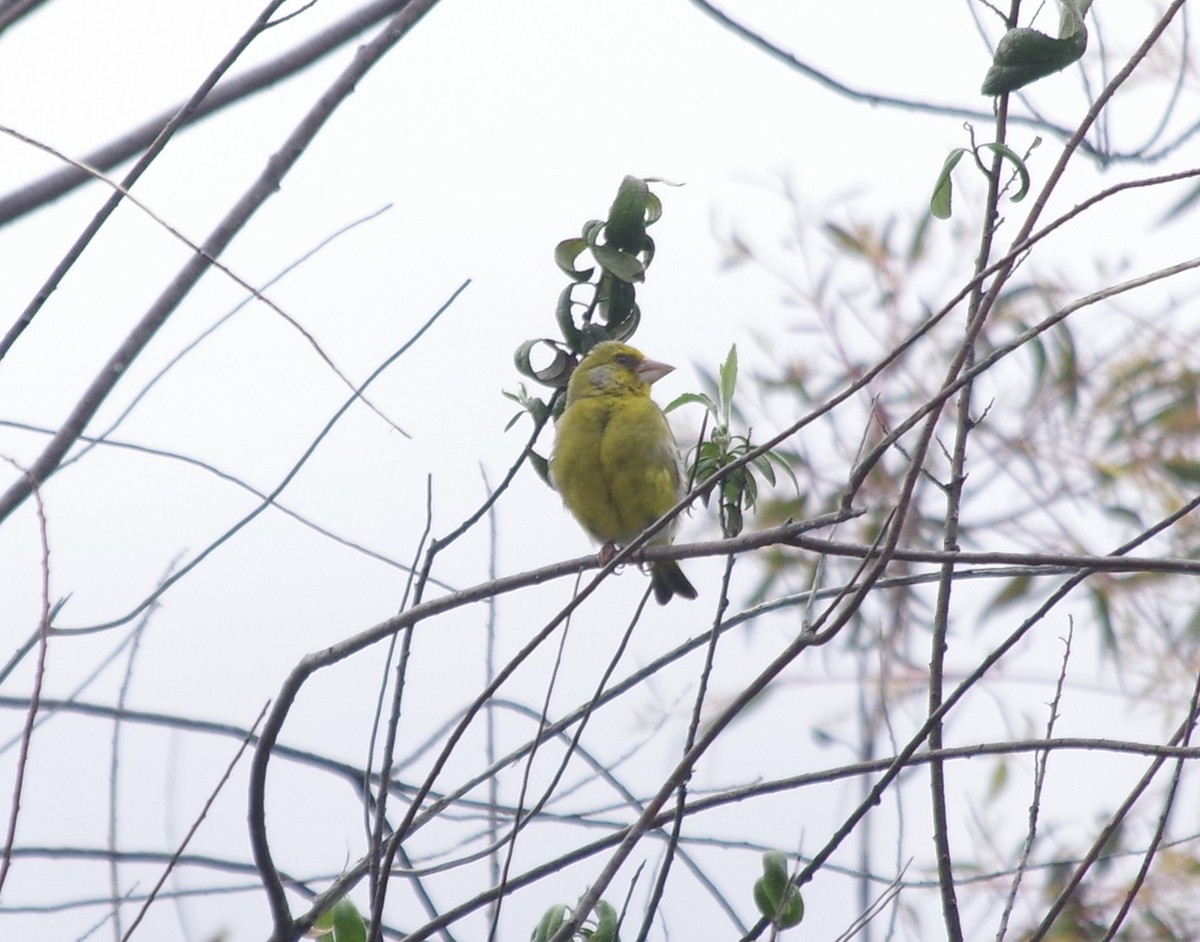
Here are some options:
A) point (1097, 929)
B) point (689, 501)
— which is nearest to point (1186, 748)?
point (689, 501)

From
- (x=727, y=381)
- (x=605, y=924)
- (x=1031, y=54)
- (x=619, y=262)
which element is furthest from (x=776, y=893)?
(x=1031, y=54)

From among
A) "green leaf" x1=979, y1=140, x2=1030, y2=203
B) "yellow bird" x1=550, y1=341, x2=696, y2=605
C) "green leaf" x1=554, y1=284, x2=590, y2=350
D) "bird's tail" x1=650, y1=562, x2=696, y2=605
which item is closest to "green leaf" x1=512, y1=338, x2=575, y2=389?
"green leaf" x1=554, y1=284, x2=590, y2=350

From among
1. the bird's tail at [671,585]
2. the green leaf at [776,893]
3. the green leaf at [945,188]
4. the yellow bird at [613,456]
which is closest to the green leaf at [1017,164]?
the green leaf at [945,188]

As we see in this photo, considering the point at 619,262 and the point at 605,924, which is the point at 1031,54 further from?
the point at 605,924

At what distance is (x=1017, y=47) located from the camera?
219 centimetres

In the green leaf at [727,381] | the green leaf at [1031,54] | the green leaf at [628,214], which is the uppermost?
the green leaf at [628,214]

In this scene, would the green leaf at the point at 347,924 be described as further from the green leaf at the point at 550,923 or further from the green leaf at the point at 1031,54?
the green leaf at the point at 1031,54

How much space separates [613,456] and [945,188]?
2.12 m

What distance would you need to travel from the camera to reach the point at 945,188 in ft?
7.65

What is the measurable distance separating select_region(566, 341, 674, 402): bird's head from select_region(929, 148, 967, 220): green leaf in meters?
2.18

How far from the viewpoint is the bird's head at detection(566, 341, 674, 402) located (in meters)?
4.57

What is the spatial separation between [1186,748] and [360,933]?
3.89 feet

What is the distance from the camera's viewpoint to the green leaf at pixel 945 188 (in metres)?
2.21

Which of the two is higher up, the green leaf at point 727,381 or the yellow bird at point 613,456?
the yellow bird at point 613,456
